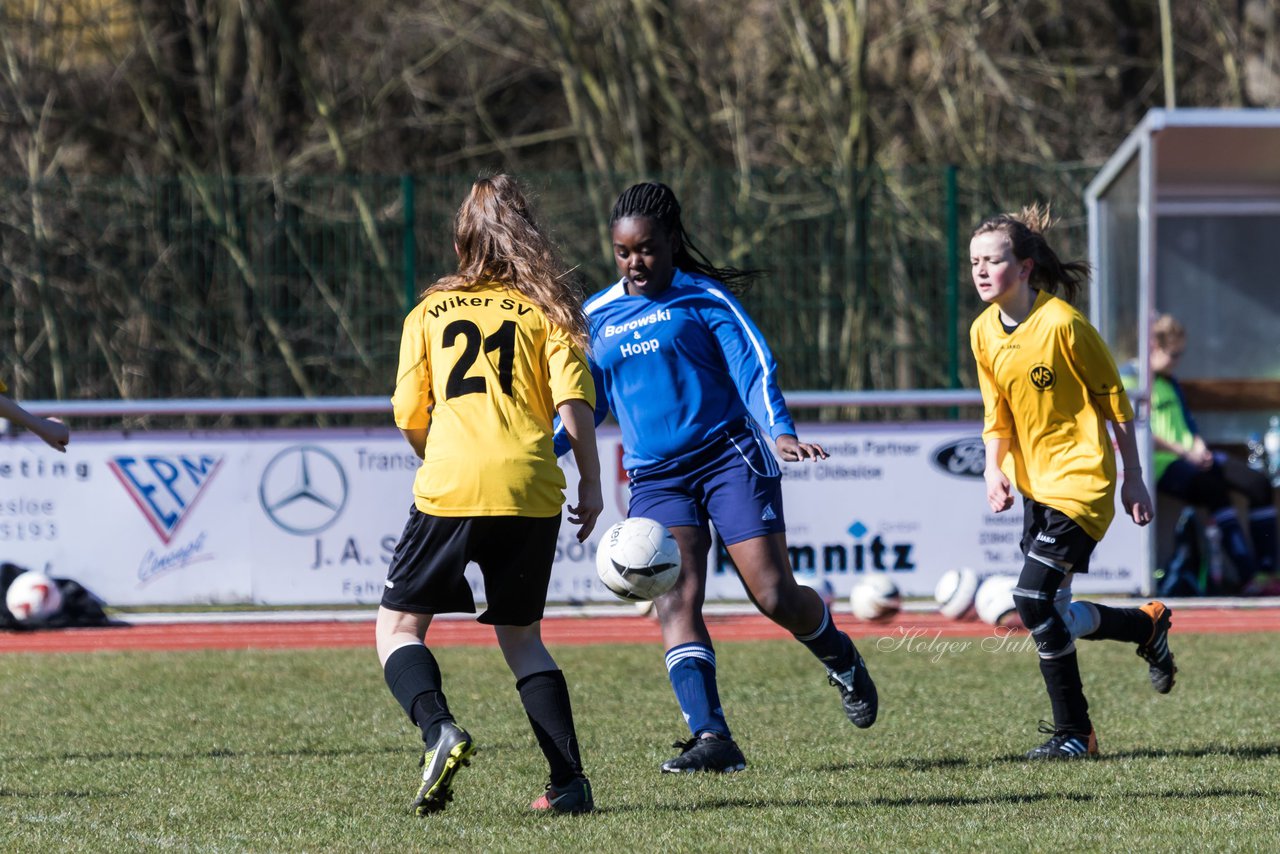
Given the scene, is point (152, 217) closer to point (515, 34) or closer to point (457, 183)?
point (457, 183)

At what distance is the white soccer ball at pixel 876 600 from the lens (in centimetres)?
999

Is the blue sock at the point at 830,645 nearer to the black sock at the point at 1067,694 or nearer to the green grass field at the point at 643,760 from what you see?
the green grass field at the point at 643,760

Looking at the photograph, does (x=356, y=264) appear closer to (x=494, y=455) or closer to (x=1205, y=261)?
(x=1205, y=261)

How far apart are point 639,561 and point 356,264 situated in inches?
306

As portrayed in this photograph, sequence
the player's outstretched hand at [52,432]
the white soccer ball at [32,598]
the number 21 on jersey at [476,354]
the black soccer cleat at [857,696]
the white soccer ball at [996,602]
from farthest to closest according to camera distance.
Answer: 1. the white soccer ball at [32,598]
2. the white soccer ball at [996,602]
3. the black soccer cleat at [857,696]
4. the player's outstretched hand at [52,432]
5. the number 21 on jersey at [476,354]

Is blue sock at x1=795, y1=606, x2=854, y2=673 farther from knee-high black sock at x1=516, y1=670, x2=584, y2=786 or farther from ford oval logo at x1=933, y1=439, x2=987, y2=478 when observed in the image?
ford oval logo at x1=933, y1=439, x2=987, y2=478

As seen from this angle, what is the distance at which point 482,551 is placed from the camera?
4.65 meters

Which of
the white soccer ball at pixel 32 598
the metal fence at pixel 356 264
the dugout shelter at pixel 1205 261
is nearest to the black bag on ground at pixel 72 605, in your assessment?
the white soccer ball at pixel 32 598

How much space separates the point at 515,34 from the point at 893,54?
4003 mm

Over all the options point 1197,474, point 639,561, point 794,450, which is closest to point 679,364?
point 794,450

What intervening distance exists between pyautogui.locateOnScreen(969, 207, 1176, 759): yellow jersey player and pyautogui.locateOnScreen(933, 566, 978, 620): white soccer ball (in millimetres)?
4332

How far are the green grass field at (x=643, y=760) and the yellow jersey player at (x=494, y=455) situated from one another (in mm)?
411

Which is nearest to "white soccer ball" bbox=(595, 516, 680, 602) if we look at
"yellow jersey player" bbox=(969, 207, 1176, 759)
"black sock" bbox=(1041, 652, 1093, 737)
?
"yellow jersey player" bbox=(969, 207, 1176, 759)

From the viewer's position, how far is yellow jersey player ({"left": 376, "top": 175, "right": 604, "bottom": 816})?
15.1 feet
